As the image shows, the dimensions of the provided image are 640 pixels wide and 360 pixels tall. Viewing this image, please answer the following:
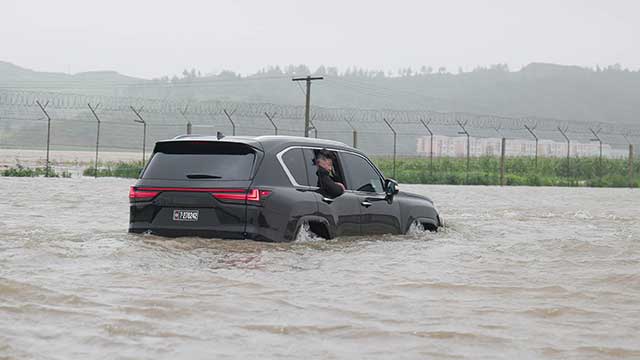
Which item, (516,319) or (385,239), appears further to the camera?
(385,239)

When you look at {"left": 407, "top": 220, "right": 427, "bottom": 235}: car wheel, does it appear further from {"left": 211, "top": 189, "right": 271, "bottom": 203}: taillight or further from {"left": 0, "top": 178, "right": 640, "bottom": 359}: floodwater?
{"left": 211, "top": 189, "right": 271, "bottom": 203}: taillight

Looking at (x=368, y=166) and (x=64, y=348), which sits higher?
(x=368, y=166)

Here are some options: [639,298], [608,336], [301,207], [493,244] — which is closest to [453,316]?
[608,336]

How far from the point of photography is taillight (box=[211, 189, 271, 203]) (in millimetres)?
10609

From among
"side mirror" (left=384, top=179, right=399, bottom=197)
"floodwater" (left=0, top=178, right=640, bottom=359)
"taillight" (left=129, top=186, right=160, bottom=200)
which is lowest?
"floodwater" (left=0, top=178, right=640, bottom=359)

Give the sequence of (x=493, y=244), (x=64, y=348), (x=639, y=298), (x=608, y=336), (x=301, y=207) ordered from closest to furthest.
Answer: (x=64, y=348) < (x=608, y=336) < (x=639, y=298) < (x=301, y=207) < (x=493, y=244)

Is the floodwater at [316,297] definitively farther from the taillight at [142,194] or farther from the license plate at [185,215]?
the taillight at [142,194]

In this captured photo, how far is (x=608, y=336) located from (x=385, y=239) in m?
5.65

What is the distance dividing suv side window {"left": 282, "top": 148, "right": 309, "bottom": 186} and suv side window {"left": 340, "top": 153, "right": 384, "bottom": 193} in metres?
0.97

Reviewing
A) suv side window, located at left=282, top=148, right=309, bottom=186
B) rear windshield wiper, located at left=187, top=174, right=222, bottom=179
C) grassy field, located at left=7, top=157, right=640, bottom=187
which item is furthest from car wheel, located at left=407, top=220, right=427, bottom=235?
grassy field, located at left=7, top=157, right=640, bottom=187

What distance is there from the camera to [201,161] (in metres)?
10.9

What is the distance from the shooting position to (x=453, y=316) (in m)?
7.68

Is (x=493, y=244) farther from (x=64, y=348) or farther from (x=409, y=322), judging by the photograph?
(x=64, y=348)

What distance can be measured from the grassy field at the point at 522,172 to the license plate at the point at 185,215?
28735 mm
